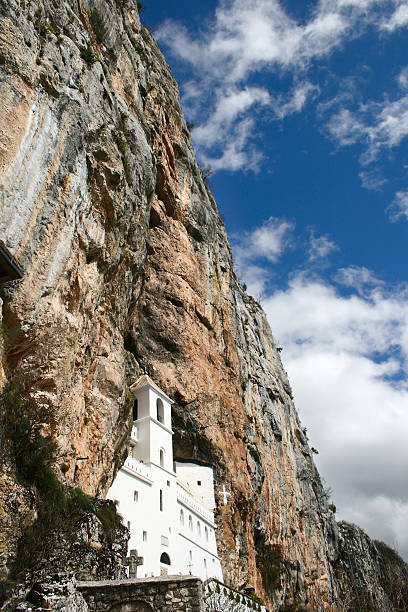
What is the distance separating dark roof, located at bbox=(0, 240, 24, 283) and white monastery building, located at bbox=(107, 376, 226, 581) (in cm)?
1360

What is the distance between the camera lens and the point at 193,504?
32.6 metres

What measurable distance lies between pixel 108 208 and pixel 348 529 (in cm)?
7142

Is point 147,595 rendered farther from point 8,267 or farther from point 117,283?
point 117,283

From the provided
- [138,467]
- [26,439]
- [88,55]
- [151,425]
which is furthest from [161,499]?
[88,55]

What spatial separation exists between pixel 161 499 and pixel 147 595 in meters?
17.4

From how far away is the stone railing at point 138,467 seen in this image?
2666 cm

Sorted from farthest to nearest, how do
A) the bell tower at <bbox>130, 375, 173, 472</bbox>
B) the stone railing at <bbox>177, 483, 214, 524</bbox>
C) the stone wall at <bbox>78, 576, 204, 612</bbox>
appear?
1. the stone railing at <bbox>177, 483, 214, 524</bbox>
2. the bell tower at <bbox>130, 375, 173, 472</bbox>
3. the stone wall at <bbox>78, 576, 204, 612</bbox>

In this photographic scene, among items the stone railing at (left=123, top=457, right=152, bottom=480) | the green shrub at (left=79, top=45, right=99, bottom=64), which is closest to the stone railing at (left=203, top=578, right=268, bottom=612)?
the stone railing at (left=123, top=457, right=152, bottom=480)

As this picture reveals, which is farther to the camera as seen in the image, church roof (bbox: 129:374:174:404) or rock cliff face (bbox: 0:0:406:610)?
church roof (bbox: 129:374:174:404)

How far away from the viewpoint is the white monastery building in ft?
84.6

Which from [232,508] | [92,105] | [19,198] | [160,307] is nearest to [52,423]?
[19,198]

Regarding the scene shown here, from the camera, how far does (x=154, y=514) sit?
27453mm

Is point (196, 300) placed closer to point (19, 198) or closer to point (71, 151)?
point (71, 151)

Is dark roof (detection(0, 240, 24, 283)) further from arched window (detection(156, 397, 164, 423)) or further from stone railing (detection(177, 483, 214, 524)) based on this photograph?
stone railing (detection(177, 483, 214, 524))
